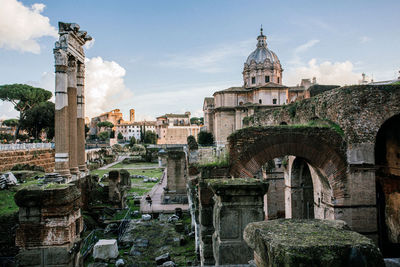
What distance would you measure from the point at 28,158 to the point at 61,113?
952 cm

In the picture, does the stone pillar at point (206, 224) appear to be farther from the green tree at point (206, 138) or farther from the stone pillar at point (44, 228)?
the green tree at point (206, 138)

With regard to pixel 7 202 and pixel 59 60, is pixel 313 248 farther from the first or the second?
pixel 59 60

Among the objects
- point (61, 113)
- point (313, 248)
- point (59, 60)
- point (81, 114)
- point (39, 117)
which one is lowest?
point (313, 248)

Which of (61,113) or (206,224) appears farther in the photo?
(61,113)

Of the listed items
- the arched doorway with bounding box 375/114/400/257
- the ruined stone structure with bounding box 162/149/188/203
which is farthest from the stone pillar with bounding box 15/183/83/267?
the ruined stone structure with bounding box 162/149/188/203

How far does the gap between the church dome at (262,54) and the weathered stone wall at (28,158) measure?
33.3 metres

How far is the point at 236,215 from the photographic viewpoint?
298 centimetres

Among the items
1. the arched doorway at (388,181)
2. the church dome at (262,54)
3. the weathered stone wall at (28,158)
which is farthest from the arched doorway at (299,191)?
the church dome at (262,54)

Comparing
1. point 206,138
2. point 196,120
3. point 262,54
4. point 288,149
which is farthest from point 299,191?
point 196,120

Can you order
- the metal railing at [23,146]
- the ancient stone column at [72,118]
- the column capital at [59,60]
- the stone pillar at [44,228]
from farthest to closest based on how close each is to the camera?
the metal railing at [23,146]
the ancient stone column at [72,118]
the column capital at [59,60]
the stone pillar at [44,228]

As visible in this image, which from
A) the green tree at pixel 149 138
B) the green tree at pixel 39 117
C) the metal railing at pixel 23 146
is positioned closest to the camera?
the metal railing at pixel 23 146

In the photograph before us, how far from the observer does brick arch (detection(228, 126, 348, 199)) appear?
6.69 meters

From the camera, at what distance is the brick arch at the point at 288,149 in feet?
21.9

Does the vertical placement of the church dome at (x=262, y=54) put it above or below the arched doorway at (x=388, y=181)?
above
